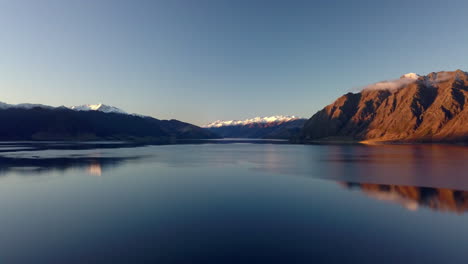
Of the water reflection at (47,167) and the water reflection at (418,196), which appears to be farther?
the water reflection at (47,167)

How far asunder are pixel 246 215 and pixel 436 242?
1579 cm

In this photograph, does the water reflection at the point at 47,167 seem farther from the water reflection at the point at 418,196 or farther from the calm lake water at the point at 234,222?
the water reflection at the point at 418,196

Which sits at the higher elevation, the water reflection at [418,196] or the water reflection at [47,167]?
the water reflection at [47,167]

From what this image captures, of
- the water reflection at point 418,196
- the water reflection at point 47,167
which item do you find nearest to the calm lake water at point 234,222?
the water reflection at point 418,196

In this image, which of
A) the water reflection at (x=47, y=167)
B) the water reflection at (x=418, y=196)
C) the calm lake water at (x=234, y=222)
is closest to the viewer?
the calm lake water at (x=234, y=222)

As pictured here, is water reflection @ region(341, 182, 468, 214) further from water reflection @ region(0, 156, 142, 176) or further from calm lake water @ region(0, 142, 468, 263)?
water reflection @ region(0, 156, 142, 176)

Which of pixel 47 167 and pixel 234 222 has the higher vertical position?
pixel 47 167

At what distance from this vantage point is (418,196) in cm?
3438

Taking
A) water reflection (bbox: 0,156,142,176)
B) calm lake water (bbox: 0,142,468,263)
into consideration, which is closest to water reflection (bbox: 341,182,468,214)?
calm lake water (bbox: 0,142,468,263)

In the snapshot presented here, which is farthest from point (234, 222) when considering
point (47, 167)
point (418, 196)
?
point (47, 167)

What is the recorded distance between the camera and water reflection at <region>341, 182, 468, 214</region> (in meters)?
29.4

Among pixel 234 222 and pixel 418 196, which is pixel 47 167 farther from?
pixel 418 196

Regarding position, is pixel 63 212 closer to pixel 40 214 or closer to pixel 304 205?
pixel 40 214

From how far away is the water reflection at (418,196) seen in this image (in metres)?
29.4
